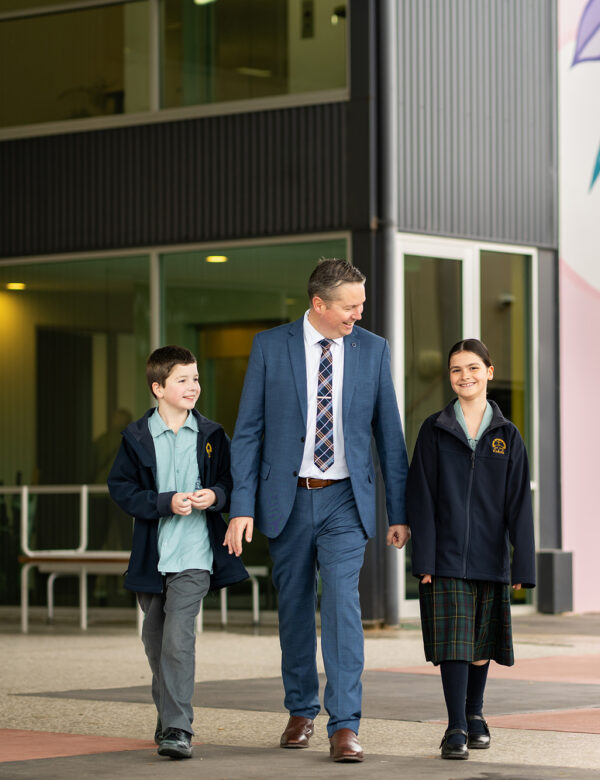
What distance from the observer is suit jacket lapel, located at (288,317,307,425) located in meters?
6.38

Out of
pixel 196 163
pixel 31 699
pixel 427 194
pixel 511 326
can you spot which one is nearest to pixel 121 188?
pixel 196 163

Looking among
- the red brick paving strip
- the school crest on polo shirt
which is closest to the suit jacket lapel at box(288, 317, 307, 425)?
the school crest on polo shirt

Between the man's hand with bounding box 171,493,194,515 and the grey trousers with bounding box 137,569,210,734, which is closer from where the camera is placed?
the grey trousers with bounding box 137,569,210,734

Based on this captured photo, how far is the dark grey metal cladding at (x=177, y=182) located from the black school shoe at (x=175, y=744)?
734cm

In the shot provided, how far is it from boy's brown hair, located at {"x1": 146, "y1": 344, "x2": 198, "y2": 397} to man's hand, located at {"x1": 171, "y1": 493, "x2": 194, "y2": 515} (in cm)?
51

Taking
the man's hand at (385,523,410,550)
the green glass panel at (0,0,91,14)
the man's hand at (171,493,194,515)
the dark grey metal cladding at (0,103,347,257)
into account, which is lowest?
the man's hand at (385,523,410,550)

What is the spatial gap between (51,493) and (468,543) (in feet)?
28.0

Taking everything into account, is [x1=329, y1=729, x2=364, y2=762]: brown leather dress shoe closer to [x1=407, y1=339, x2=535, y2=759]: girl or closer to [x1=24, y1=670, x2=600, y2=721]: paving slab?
[x1=407, y1=339, x2=535, y2=759]: girl

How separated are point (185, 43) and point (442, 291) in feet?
10.1

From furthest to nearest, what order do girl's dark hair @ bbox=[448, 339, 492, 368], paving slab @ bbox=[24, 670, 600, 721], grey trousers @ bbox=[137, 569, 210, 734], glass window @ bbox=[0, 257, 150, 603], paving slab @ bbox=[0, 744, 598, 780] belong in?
glass window @ bbox=[0, 257, 150, 603] → paving slab @ bbox=[24, 670, 600, 721] → girl's dark hair @ bbox=[448, 339, 492, 368] → grey trousers @ bbox=[137, 569, 210, 734] → paving slab @ bbox=[0, 744, 598, 780]

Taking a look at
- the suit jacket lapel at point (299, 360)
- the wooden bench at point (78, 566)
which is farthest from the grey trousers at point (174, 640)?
the wooden bench at point (78, 566)

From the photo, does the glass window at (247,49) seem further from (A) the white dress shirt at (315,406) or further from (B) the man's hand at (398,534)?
(B) the man's hand at (398,534)

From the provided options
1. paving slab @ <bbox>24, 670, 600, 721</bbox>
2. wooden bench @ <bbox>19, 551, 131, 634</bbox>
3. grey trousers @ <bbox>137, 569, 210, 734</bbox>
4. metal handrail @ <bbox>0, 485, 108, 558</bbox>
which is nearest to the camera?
grey trousers @ <bbox>137, 569, 210, 734</bbox>

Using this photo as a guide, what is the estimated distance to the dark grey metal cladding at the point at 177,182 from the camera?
13.1m
